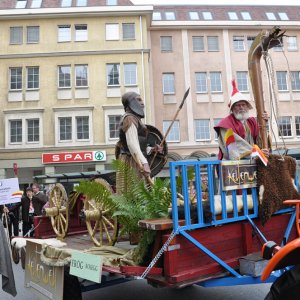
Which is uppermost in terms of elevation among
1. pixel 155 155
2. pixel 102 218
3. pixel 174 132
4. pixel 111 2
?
pixel 111 2

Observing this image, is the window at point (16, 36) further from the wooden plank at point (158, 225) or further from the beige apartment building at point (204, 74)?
the wooden plank at point (158, 225)

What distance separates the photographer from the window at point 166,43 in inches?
1106

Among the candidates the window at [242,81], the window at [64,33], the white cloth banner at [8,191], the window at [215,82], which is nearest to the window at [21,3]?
the window at [64,33]

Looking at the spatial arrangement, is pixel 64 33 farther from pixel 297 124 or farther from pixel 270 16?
pixel 297 124

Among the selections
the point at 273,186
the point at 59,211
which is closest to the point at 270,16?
the point at 59,211

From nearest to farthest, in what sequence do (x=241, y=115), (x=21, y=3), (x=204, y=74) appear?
1. (x=241, y=115)
2. (x=21, y=3)
3. (x=204, y=74)

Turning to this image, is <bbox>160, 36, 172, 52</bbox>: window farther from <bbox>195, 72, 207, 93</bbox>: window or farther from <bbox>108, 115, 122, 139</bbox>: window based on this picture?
<bbox>108, 115, 122, 139</bbox>: window

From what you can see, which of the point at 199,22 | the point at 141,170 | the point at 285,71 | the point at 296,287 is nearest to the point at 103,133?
the point at 199,22

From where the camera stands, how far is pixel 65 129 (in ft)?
81.6

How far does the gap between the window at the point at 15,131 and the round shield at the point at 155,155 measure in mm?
21511

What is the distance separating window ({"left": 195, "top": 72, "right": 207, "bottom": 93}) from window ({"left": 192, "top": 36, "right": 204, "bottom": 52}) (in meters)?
1.89

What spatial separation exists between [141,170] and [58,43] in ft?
76.4

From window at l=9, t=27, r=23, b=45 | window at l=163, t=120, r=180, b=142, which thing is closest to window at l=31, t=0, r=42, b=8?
window at l=9, t=27, r=23, b=45

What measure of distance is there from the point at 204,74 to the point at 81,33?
9.23 metres
